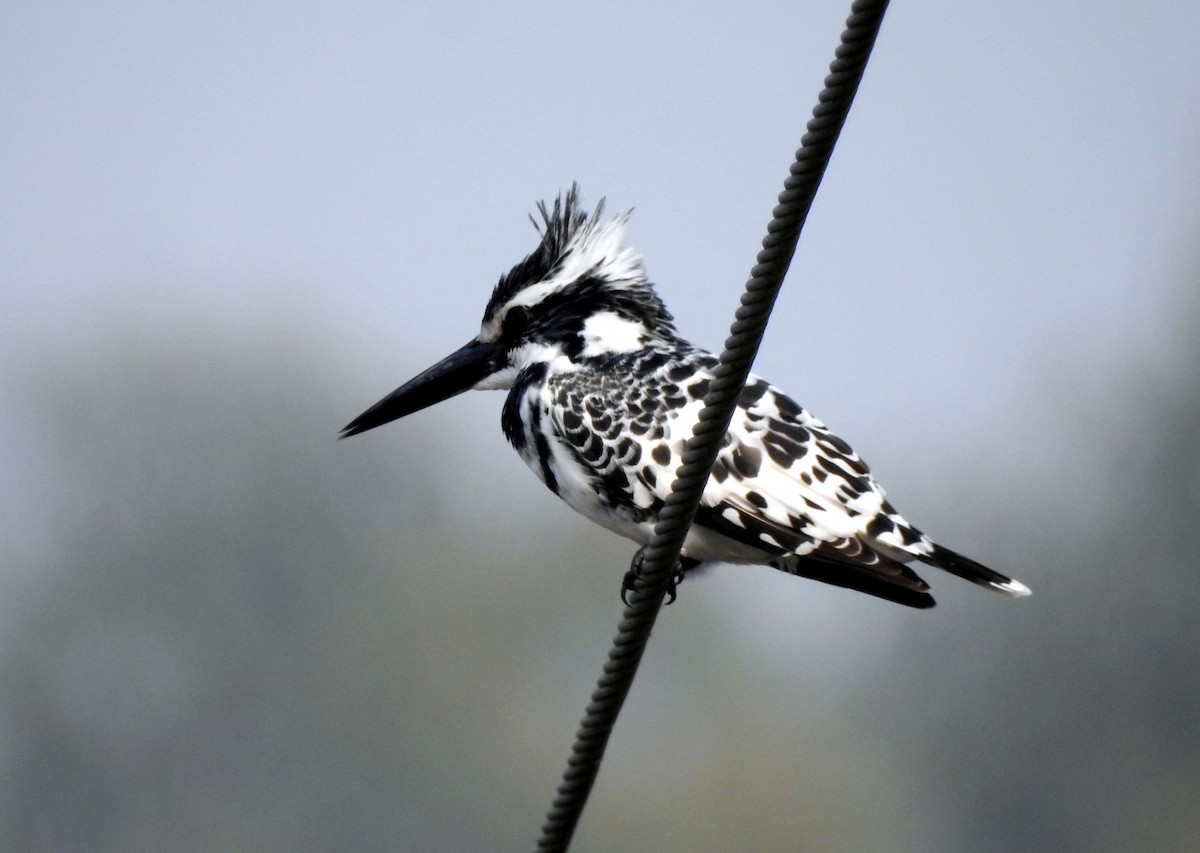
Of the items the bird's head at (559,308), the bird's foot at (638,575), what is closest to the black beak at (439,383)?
the bird's head at (559,308)

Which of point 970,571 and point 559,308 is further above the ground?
point 559,308

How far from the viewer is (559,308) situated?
3652 millimetres

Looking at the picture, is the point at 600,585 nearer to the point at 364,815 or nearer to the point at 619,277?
the point at 364,815

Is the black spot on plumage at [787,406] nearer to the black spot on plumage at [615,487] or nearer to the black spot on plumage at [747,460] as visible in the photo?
the black spot on plumage at [747,460]

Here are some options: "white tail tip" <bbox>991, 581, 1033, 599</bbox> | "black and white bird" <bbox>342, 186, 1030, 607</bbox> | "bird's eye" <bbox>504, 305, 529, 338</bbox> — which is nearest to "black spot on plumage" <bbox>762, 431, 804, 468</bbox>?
"black and white bird" <bbox>342, 186, 1030, 607</bbox>

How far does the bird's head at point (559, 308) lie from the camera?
357cm

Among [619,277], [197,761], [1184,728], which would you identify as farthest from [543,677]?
[619,277]

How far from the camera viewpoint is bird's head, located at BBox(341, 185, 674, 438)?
3574mm

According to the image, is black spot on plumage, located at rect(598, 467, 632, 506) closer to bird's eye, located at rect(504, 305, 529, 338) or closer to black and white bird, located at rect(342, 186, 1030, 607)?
black and white bird, located at rect(342, 186, 1030, 607)

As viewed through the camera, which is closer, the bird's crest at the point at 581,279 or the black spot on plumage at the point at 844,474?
the black spot on plumage at the point at 844,474

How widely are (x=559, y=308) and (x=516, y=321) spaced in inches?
5.0

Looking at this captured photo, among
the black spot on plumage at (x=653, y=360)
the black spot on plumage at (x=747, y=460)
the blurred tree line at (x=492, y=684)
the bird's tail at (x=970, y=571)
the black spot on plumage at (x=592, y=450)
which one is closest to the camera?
the bird's tail at (x=970, y=571)

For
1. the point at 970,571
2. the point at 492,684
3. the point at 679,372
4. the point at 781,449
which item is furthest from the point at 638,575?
the point at 492,684

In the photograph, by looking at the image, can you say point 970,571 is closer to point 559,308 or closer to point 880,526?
point 880,526
